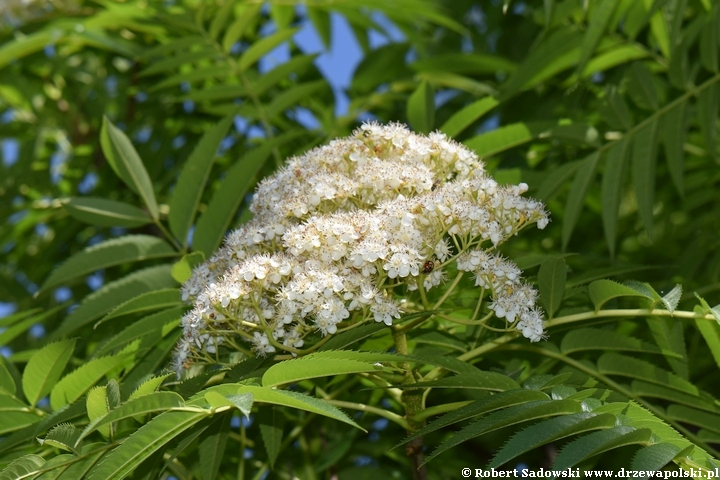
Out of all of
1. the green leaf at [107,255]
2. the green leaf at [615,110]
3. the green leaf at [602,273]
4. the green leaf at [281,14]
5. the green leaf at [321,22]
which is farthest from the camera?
the green leaf at [321,22]

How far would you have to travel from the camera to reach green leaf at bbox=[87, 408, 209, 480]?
1.69 meters

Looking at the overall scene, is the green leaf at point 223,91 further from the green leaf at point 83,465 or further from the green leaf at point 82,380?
the green leaf at point 83,465

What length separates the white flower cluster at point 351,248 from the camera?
210 cm

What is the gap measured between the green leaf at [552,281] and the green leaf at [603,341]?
10.1 inches

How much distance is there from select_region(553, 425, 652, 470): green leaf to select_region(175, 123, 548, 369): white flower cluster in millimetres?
448

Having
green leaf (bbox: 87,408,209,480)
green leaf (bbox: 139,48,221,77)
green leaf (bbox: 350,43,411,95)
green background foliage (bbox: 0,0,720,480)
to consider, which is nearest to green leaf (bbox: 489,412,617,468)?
green background foliage (bbox: 0,0,720,480)

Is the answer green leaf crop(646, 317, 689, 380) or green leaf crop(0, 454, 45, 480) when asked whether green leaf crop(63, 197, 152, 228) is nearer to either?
green leaf crop(0, 454, 45, 480)

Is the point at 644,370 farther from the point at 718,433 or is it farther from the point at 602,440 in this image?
the point at 602,440

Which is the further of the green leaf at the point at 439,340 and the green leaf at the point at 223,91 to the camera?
the green leaf at the point at 223,91

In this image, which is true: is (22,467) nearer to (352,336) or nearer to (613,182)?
(352,336)

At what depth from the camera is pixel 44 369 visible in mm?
2391

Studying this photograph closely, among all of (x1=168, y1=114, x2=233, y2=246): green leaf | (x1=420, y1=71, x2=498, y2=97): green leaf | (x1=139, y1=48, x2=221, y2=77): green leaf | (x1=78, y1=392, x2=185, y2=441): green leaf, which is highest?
(x1=420, y1=71, x2=498, y2=97): green leaf

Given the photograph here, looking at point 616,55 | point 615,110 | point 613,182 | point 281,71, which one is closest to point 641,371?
point 613,182

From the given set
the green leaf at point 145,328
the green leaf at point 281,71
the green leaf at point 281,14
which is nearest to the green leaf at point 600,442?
the green leaf at point 145,328
